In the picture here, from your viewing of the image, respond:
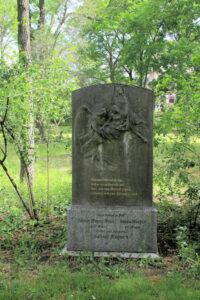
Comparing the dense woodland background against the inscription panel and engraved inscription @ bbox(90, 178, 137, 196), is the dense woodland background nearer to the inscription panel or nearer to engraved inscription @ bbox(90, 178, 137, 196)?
the inscription panel

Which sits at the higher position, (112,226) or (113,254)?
(112,226)

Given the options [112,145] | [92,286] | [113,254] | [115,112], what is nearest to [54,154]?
[112,145]

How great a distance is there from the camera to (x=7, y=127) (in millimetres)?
4754

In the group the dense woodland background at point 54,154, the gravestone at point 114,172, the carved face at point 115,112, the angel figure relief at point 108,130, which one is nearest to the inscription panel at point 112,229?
the gravestone at point 114,172

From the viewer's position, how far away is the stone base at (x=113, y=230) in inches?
171

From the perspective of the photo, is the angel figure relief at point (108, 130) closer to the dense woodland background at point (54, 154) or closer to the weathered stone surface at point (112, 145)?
the weathered stone surface at point (112, 145)

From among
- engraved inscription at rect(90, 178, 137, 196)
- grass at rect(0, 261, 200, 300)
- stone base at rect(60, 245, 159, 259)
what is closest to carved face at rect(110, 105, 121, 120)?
engraved inscription at rect(90, 178, 137, 196)

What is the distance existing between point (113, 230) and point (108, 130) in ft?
5.13

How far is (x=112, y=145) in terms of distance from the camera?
4.43m

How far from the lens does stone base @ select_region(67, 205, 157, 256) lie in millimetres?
4348

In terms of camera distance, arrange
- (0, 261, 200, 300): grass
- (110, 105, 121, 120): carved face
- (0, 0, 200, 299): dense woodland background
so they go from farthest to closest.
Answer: (0, 0, 200, 299): dense woodland background < (110, 105, 121, 120): carved face < (0, 261, 200, 300): grass

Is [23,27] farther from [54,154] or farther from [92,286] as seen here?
[92,286]

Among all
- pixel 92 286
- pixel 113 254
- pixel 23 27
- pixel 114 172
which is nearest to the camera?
pixel 92 286

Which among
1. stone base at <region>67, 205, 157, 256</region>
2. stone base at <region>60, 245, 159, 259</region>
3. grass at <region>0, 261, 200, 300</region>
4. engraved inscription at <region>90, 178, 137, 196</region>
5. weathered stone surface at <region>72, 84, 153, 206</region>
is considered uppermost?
weathered stone surface at <region>72, 84, 153, 206</region>
